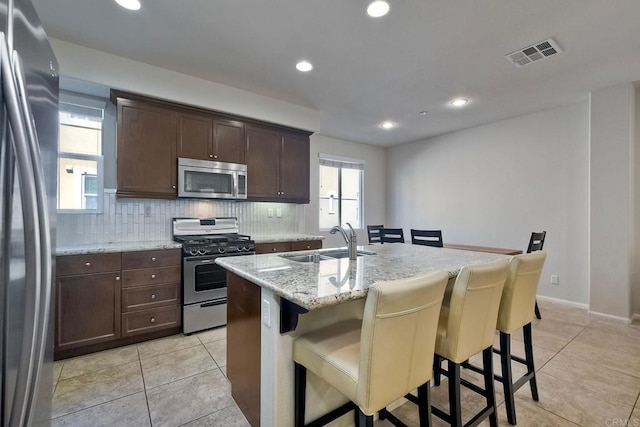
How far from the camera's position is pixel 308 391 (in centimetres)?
148

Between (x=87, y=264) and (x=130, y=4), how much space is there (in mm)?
2080

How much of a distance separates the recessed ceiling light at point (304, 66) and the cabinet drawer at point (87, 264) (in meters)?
2.46

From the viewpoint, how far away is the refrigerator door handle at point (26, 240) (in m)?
0.70

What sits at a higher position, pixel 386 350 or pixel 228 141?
pixel 228 141

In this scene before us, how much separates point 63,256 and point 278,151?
8.20ft

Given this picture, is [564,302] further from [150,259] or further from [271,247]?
[150,259]

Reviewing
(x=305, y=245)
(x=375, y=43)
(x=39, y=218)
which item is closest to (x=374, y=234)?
(x=305, y=245)

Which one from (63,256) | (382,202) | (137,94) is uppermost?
(137,94)

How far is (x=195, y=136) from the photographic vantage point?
10.9ft

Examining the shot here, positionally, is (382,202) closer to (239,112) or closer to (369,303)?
(239,112)

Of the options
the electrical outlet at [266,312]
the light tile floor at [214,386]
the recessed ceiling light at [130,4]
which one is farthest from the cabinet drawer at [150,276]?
the recessed ceiling light at [130,4]

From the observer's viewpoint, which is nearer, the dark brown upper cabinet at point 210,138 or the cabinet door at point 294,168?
the dark brown upper cabinet at point 210,138

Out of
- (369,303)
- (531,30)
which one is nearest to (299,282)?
(369,303)

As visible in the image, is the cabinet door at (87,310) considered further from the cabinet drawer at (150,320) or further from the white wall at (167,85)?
the white wall at (167,85)
